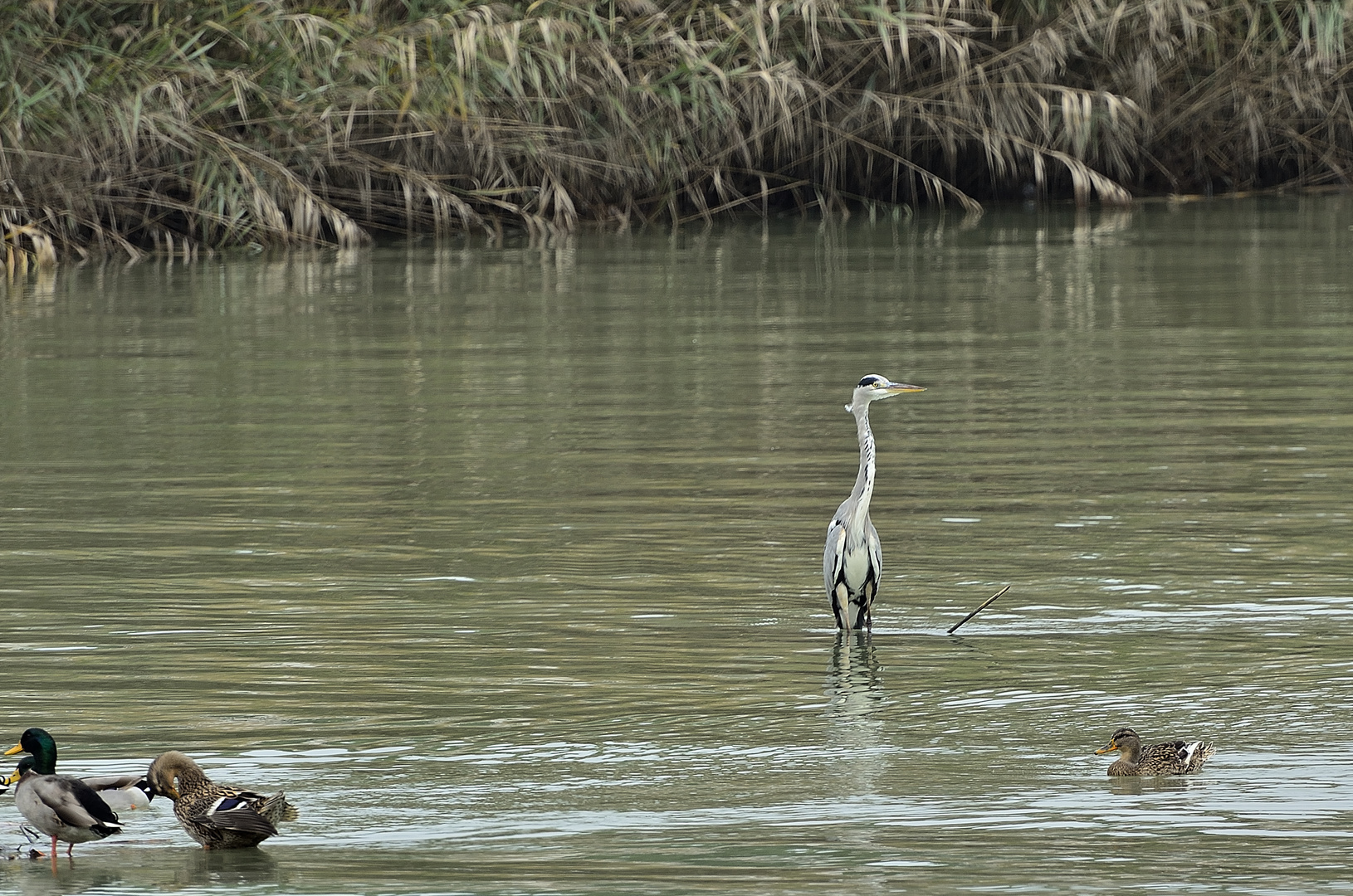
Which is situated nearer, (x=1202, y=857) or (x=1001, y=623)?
(x=1202, y=857)

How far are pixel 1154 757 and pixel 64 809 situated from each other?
2362mm

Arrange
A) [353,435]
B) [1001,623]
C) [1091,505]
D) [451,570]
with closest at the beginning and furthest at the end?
[1001,623]
[451,570]
[1091,505]
[353,435]

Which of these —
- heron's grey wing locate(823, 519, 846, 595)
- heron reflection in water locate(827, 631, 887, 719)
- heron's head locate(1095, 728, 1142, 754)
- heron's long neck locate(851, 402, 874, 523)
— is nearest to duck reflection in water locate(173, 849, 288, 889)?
heron reflection in water locate(827, 631, 887, 719)

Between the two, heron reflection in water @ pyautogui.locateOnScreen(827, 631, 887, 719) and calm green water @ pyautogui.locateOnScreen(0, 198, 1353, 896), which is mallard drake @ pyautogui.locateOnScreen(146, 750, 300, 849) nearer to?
calm green water @ pyautogui.locateOnScreen(0, 198, 1353, 896)

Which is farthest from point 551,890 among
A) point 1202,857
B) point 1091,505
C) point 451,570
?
point 1091,505

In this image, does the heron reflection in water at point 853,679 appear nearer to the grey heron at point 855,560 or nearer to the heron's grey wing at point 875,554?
the grey heron at point 855,560

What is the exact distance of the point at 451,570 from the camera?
772cm

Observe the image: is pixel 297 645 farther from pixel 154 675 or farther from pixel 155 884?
pixel 155 884

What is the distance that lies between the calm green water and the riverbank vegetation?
4.50 meters

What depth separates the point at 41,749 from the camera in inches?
191

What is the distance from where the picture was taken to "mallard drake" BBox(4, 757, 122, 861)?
15.2ft

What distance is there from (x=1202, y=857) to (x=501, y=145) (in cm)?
1627

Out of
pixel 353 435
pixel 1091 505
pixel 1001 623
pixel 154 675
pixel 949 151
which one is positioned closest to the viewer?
pixel 154 675

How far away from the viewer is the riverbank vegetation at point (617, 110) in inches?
747
